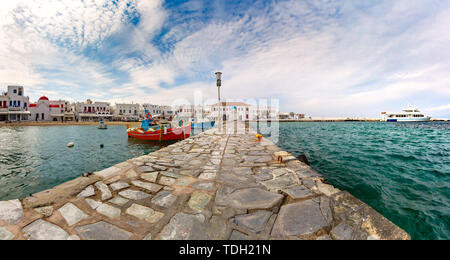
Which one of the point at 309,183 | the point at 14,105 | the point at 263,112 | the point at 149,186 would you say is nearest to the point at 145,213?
the point at 149,186

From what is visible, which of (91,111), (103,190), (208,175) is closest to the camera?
(103,190)

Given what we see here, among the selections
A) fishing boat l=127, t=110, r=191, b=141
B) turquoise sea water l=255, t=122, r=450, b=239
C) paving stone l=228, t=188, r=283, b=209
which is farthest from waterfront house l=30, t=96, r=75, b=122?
turquoise sea water l=255, t=122, r=450, b=239

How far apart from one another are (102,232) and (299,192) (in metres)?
2.62

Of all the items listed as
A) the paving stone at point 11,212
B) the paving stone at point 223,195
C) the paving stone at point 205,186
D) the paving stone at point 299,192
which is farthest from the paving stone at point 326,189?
the paving stone at point 11,212

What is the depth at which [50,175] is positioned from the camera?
5883mm

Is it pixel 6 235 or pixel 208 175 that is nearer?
pixel 6 235

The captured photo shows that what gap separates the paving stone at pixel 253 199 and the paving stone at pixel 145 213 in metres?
0.96

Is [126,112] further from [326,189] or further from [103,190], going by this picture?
[326,189]

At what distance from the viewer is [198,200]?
2.28 m

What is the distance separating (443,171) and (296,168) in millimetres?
5491

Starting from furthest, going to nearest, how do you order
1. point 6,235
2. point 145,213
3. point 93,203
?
point 93,203 → point 145,213 → point 6,235

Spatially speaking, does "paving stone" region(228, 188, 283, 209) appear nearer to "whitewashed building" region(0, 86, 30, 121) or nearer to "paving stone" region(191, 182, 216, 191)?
"paving stone" region(191, 182, 216, 191)

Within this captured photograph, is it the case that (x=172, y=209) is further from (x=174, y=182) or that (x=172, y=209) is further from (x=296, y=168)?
(x=296, y=168)
